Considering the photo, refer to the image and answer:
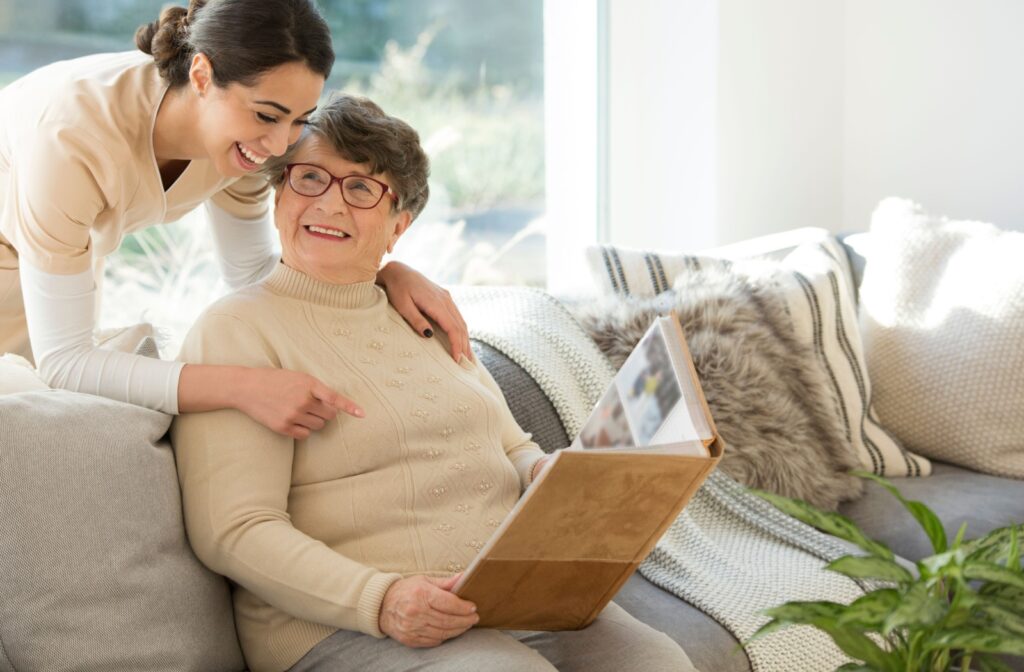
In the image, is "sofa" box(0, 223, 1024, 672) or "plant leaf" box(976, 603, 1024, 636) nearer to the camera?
"plant leaf" box(976, 603, 1024, 636)

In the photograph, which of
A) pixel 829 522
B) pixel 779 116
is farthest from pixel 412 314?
pixel 779 116

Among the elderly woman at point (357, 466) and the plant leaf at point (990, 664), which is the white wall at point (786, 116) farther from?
the plant leaf at point (990, 664)

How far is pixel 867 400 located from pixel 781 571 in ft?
2.34

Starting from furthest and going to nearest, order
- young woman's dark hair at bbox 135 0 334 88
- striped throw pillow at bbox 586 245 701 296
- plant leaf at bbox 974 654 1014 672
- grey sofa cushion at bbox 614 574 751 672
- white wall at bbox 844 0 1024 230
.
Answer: white wall at bbox 844 0 1024 230 → striped throw pillow at bbox 586 245 701 296 → grey sofa cushion at bbox 614 574 751 672 → young woman's dark hair at bbox 135 0 334 88 → plant leaf at bbox 974 654 1014 672

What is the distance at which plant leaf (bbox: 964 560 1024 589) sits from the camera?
2.98 feet

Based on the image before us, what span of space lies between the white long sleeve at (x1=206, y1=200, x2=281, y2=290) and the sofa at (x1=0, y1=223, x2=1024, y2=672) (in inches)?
18.7

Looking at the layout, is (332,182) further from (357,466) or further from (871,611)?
(871,611)

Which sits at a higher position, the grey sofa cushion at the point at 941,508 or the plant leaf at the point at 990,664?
the plant leaf at the point at 990,664

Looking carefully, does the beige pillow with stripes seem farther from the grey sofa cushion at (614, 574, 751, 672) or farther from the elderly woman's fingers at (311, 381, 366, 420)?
the elderly woman's fingers at (311, 381, 366, 420)

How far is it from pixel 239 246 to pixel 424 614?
81cm

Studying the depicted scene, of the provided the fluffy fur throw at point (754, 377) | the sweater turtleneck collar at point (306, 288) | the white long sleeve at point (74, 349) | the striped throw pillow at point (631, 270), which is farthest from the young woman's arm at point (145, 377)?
the striped throw pillow at point (631, 270)

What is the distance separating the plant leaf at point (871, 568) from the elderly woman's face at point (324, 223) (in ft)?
2.83

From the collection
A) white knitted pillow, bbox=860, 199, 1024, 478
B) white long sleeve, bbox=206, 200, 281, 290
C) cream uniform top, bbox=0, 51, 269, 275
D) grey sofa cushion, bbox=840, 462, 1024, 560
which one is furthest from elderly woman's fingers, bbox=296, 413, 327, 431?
white knitted pillow, bbox=860, 199, 1024, 478

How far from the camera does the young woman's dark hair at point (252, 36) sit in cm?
147
